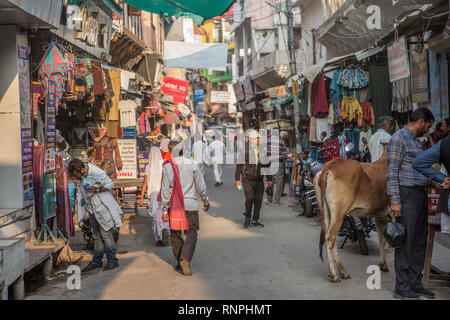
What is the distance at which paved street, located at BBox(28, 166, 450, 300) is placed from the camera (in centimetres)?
560

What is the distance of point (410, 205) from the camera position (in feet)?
16.8

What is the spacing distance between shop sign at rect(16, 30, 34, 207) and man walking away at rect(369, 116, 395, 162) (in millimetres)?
6612

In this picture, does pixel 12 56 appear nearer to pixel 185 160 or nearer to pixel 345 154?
pixel 185 160

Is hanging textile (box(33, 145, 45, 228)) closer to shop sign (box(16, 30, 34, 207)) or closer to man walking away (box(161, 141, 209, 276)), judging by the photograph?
shop sign (box(16, 30, 34, 207))

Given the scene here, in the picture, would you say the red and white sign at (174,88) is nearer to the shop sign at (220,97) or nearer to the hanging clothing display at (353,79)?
the hanging clothing display at (353,79)

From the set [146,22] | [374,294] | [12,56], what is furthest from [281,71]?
[374,294]

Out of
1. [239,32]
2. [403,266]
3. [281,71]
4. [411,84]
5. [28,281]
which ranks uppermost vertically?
[239,32]

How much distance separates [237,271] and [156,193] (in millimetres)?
3010

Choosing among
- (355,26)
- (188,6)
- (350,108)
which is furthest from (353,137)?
(188,6)

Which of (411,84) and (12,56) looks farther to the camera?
(411,84)

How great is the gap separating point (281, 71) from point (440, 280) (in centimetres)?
2261

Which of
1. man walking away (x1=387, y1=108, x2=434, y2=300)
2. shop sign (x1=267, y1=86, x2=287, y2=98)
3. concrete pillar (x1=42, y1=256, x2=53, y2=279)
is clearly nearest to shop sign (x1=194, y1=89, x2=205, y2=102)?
shop sign (x1=267, y1=86, x2=287, y2=98)
